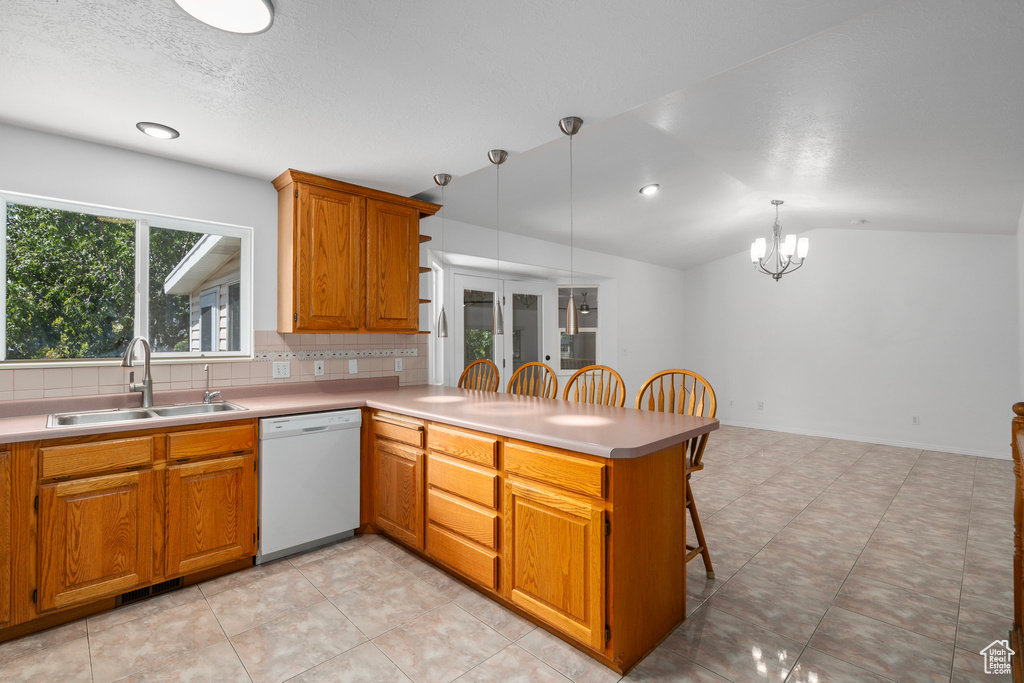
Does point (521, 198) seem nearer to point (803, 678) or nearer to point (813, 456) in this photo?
point (803, 678)

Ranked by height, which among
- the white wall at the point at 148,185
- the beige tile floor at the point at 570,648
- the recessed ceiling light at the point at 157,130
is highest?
the recessed ceiling light at the point at 157,130

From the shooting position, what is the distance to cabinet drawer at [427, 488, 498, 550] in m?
→ 2.22

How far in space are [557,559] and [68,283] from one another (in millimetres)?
2917

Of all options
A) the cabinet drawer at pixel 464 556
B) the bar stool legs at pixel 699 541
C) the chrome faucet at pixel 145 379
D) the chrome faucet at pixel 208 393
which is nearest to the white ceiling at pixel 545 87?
the chrome faucet at pixel 145 379

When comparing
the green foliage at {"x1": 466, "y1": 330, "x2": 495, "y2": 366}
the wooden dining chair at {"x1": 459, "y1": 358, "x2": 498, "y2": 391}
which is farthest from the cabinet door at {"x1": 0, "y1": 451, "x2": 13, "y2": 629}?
the green foliage at {"x1": 466, "y1": 330, "x2": 495, "y2": 366}

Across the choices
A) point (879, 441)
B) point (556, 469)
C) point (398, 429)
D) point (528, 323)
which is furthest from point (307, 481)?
point (879, 441)

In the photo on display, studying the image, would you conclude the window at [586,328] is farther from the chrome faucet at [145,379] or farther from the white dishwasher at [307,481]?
the chrome faucet at [145,379]

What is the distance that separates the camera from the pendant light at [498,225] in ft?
9.37

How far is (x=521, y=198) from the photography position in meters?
4.16

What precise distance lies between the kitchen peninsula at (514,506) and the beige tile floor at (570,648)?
13 centimetres

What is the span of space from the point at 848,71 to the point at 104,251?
13.2 ft

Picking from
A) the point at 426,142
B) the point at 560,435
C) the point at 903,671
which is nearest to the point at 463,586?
the point at 560,435

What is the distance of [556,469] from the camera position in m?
1.93

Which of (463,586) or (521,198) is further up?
(521,198)
